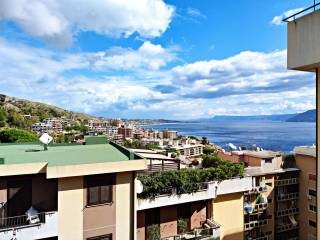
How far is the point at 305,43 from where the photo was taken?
495 centimetres

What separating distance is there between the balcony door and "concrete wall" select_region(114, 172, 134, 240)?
3099mm

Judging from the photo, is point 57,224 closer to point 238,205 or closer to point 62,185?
point 62,185

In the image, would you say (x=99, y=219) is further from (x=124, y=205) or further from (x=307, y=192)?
(x=307, y=192)

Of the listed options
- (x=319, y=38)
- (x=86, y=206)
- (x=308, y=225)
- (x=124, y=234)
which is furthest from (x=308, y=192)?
(x=319, y=38)

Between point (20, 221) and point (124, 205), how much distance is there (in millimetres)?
3618

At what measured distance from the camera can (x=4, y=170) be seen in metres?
8.87

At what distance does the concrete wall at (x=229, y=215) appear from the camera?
591 inches

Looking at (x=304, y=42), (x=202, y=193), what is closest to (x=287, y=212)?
(x=202, y=193)

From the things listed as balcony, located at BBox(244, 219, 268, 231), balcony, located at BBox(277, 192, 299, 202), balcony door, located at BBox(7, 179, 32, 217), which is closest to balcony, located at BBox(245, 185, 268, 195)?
balcony, located at BBox(277, 192, 299, 202)

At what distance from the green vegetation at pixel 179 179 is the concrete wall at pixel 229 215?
1491 millimetres

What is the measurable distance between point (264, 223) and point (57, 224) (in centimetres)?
1409

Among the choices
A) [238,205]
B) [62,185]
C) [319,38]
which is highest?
[319,38]

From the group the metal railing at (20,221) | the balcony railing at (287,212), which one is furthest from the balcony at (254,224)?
the metal railing at (20,221)

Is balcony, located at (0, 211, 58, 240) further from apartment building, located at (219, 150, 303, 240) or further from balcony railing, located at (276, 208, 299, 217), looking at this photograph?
balcony railing, located at (276, 208, 299, 217)
